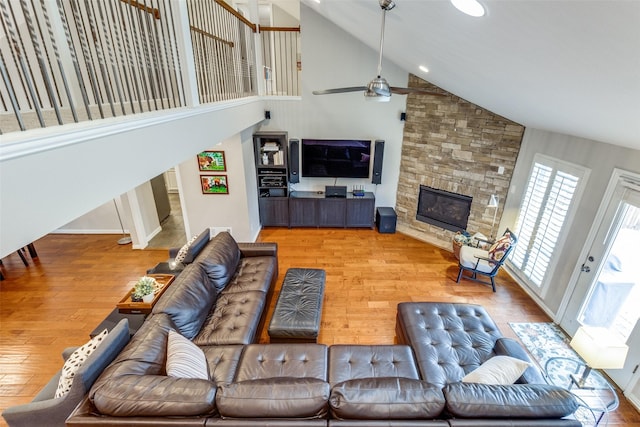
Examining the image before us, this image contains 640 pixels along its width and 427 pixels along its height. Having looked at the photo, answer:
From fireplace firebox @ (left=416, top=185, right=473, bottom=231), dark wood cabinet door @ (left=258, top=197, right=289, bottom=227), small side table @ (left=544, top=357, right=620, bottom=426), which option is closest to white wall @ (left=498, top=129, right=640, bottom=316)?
→ small side table @ (left=544, top=357, right=620, bottom=426)

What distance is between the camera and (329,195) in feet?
19.8

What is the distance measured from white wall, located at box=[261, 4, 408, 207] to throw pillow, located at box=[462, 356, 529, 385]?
4285mm

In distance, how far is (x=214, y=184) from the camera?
5.11 meters

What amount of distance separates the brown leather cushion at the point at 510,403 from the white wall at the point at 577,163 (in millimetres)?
2293

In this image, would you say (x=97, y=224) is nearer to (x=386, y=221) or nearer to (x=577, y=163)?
(x=386, y=221)

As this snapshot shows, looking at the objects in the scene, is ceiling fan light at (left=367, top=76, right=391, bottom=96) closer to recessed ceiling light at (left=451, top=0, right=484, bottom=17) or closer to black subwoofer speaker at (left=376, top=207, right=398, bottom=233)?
recessed ceiling light at (left=451, top=0, right=484, bottom=17)

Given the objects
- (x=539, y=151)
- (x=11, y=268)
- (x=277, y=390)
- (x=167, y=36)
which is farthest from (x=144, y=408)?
(x=539, y=151)

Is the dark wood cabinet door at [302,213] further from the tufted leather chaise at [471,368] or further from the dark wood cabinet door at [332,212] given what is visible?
the tufted leather chaise at [471,368]

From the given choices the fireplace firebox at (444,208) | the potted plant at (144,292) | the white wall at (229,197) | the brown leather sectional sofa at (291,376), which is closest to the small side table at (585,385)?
the brown leather sectional sofa at (291,376)

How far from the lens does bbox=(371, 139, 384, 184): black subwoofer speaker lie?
5.73 metres

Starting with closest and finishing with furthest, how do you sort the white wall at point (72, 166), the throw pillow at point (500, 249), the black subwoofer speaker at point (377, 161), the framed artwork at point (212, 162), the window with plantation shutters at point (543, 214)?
the white wall at point (72, 166) < the window with plantation shutters at point (543, 214) < the throw pillow at point (500, 249) < the framed artwork at point (212, 162) < the black subwoofer speaker at point (377, 161)

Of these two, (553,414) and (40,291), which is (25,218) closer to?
(553,414)

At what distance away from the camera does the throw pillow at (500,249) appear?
410 centimetres

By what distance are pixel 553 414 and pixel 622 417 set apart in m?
1.64
